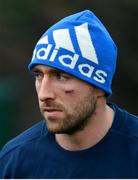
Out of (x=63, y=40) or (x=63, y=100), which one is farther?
(x=63, y=40)

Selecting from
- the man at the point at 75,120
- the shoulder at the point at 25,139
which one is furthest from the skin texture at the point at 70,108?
the shoulder at the point at 25,139

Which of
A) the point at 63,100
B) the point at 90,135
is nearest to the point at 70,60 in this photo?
the point at 63,100

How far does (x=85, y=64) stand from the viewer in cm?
425

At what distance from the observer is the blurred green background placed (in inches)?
392

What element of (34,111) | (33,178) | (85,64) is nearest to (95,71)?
(85,64)

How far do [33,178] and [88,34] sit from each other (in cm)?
78

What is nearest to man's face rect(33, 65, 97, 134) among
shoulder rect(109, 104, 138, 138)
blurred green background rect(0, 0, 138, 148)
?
shoulder rect(109, 104, 138, 138)

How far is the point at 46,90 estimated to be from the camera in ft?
A: 13.4

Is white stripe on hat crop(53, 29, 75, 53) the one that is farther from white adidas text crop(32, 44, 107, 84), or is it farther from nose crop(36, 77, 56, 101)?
nose crop(36, 77, 56, 101)

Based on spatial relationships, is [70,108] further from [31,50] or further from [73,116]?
[31,50]

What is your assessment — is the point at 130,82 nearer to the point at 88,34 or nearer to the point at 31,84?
the point at 31,84

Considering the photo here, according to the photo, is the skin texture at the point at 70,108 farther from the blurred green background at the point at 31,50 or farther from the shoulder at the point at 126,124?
the blurred green background at the point at 31,50

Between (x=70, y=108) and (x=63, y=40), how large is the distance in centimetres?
36

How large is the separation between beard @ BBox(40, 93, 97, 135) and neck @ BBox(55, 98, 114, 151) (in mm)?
27
